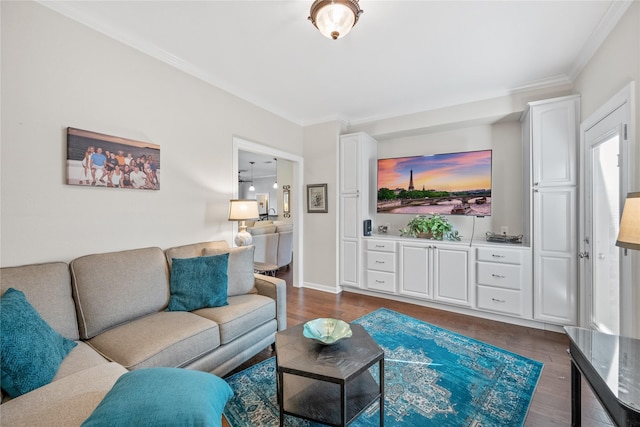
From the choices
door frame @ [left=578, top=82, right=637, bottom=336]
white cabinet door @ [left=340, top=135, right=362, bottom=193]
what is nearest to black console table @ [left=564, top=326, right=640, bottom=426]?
door frame @ [left=578, top=82, right=637, bottom=336]

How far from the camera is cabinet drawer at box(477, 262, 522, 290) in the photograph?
9.87ft

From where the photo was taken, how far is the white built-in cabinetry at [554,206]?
107 inches

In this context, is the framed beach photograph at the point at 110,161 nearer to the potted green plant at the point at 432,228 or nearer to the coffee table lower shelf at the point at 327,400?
the coffee table lower shelf at the point at 327,400

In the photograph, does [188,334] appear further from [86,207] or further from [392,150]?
[392,150]

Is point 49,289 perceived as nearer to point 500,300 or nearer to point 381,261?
point 381,261

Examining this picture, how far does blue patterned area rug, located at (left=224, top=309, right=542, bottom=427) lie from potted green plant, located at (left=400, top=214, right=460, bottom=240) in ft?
4.46

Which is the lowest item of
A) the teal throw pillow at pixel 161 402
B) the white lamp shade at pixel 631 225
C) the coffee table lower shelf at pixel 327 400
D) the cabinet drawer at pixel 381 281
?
the coffee table lower shelf at pixel 327 400

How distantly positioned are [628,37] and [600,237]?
5.07 ft

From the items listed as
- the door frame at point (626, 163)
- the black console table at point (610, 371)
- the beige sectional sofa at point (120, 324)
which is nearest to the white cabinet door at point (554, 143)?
the door frame at point (626, 163)

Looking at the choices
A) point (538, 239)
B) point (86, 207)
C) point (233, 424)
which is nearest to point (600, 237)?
point (538, 239)

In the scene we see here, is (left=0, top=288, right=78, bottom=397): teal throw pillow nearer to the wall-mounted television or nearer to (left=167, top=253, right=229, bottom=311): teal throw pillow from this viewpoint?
(left=167, top=253, right=229, bottom=311): teal throw pillow

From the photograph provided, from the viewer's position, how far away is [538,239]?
2877 millimetres

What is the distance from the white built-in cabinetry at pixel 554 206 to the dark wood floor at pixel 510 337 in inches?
14.1

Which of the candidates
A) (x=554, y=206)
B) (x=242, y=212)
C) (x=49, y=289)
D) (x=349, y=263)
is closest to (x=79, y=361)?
(x=49, y=289)
